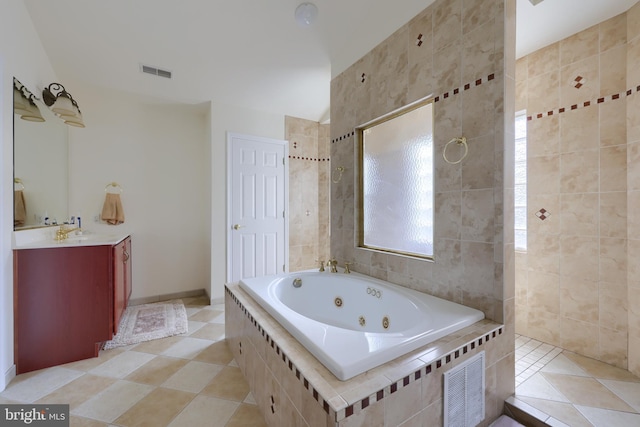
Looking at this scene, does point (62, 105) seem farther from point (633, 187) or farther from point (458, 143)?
→ point (633, 187)

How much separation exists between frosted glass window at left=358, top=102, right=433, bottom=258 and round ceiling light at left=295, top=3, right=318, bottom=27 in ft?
2.90

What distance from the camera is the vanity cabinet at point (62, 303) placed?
5.82 feet

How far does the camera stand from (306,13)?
1.96 meters

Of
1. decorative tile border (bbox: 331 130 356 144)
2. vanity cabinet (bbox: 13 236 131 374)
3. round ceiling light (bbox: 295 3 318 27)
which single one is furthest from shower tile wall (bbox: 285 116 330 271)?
vanity cabinet (bbox: 13 236 131 374)

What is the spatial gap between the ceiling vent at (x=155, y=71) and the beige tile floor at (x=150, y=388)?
7.87ft

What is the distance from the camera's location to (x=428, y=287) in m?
1.73

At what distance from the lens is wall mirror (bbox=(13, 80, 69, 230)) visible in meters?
1.82

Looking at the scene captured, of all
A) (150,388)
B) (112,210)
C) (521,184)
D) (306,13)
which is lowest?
(150,388)

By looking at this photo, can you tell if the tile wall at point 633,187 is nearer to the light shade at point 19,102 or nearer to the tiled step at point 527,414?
the tiled step at point 527,414

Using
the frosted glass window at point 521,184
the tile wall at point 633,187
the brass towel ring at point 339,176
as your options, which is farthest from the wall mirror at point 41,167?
the tile wall at point 633,187

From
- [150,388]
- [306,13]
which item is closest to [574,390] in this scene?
[150,388]

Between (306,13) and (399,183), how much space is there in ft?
4.55

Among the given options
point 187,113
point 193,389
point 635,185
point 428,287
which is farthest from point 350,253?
point 187,113

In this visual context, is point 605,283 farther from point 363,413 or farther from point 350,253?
point 363,413
